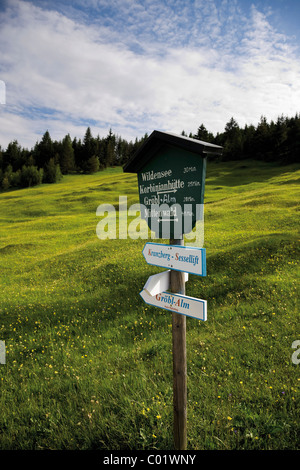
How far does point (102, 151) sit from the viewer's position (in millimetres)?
127688

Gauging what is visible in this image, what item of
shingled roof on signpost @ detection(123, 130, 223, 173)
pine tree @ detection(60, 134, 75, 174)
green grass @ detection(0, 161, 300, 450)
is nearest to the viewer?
shingled roof on signpost @ detection(123, 130, 223, 173)

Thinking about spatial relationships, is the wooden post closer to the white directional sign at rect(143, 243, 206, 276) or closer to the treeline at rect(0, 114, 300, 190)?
the white directional sign at rect(143, 243, 206, 276)

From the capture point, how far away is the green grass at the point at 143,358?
4.18 meters

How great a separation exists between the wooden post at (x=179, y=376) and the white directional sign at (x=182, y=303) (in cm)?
18

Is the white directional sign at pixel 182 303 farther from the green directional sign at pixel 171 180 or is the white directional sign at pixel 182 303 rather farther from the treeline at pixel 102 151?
the treeline at pixel 102 151

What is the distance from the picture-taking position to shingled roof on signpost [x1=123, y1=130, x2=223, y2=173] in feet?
10.6

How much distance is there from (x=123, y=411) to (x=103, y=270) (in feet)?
30.4

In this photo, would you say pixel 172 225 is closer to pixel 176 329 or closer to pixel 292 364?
pixel 176 329

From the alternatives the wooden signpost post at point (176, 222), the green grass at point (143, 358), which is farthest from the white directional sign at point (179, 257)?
the green grass at point (143, 358)

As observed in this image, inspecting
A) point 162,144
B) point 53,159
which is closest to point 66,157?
point 53,159

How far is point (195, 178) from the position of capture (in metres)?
3.43

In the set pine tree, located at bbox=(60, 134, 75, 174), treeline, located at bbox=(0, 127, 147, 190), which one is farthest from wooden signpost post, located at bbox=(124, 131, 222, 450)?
pine tree, located at bbox=(60, 134, 75, 174)

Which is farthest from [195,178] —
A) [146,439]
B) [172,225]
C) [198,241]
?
[198,241]

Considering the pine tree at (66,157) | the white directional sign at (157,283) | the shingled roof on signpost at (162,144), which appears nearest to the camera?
the shingled roof on signpost at (162,144)
